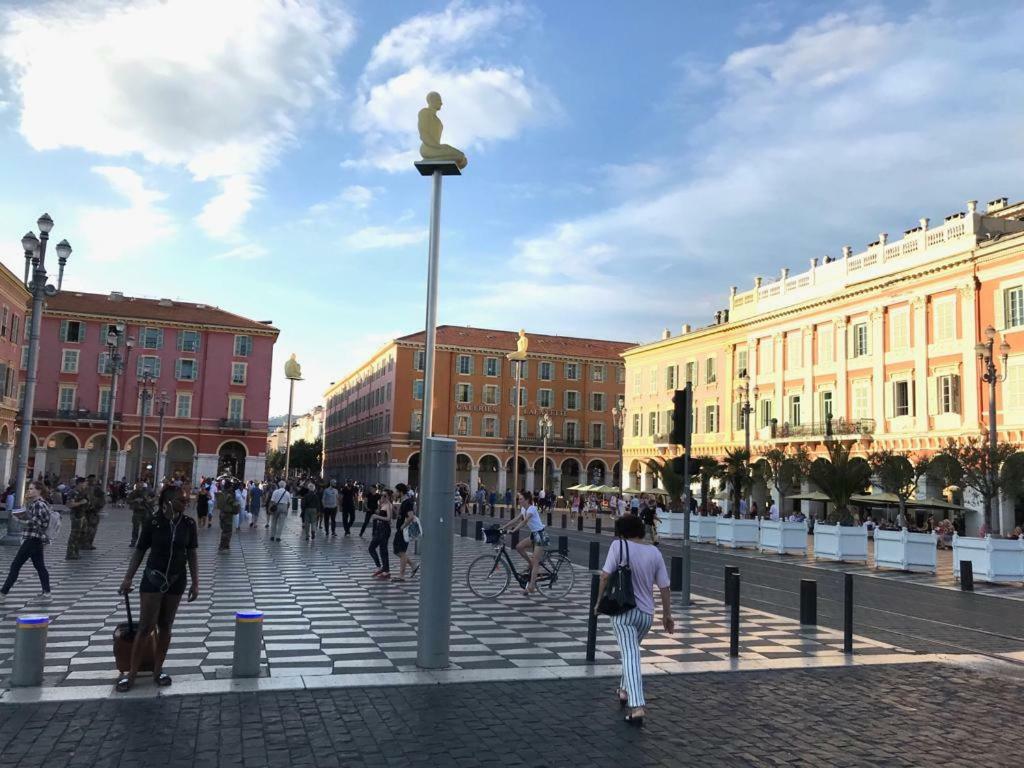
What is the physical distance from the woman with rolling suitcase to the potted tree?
21.0 metres

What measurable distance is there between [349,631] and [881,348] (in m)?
38.3

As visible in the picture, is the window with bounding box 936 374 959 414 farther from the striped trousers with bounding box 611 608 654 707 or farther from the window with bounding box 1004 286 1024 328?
the striped trousers with bounding box 611 608 654 707

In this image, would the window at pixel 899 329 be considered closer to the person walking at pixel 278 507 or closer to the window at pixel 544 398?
the person walking at pixel 278 507

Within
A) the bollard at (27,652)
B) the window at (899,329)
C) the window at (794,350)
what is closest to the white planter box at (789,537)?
the window at (899,329)

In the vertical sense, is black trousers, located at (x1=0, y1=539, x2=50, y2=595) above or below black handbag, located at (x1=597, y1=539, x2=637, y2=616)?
below

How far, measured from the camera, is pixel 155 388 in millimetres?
68000

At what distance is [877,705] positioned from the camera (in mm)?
7383

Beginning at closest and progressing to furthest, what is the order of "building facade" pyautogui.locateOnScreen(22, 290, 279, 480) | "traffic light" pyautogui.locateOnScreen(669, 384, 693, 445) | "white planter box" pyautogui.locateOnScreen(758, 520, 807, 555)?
1. "traffic light" pyautogui.locateOnScreen(669, 384, 693, 445)
2. "white planter box" pyautogui.locateOnScreen(758, 520, 807, 555)
3. "building facade" pyautogui.locateOnScreen(22, 290, 279, 480)

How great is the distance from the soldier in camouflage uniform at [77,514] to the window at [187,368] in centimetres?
5475

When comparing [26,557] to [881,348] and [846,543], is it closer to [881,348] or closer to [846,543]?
[846,543]

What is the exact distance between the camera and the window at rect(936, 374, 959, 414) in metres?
37.6

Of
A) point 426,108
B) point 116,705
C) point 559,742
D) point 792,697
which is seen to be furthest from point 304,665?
point 426,108

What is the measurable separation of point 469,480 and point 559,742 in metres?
72.6

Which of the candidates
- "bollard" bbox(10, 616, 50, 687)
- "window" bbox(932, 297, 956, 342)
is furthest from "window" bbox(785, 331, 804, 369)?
"bollard" bbox(10, 616, 50, 687)
